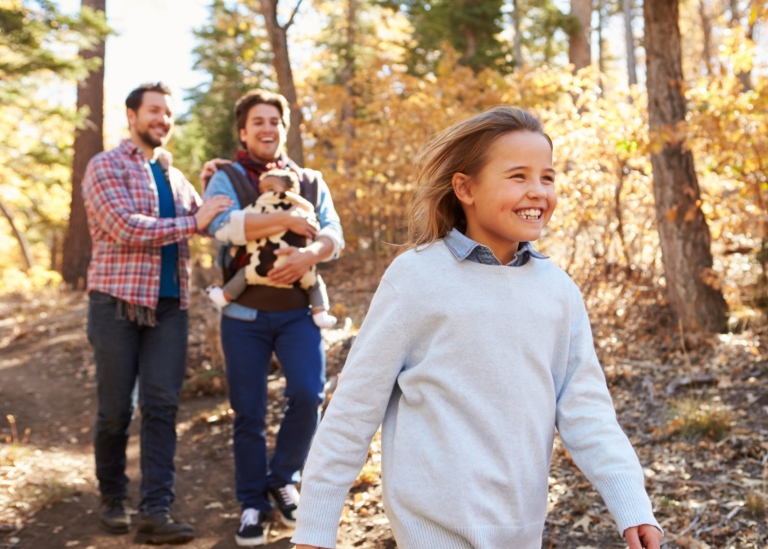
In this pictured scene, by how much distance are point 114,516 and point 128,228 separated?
5.38ft

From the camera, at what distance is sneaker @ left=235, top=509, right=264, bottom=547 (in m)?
4.10

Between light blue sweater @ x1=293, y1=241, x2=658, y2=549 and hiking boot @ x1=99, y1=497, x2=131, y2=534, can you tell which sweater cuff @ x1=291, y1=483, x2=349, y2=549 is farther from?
hiking boot @ x1=99, y1=497, x2=131, y2=534

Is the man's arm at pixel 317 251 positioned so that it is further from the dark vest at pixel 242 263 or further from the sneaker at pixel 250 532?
the sneaker at pixel 250 532

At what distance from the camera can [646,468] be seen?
4.63m

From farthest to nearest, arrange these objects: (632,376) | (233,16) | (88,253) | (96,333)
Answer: (233,16), (88,253), (632,376), (96,333)

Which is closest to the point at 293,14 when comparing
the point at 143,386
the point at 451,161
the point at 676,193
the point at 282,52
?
the point at 282,52

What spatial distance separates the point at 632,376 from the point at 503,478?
461 centimetres

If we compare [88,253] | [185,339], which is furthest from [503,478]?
[88,253]

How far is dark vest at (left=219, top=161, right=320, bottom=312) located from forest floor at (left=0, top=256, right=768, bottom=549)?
1.26 metres

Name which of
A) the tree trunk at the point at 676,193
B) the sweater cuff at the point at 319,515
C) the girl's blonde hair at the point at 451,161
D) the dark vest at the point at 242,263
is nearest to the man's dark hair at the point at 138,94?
the dark vest at the point at 242,263

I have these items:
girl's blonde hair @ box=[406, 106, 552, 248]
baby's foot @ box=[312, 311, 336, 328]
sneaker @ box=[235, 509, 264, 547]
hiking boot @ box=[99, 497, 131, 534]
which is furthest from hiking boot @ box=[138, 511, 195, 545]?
girl's blonde hair @ box=[406, 106, 552, 248]

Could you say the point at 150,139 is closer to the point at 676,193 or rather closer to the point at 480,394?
the point at 480,394

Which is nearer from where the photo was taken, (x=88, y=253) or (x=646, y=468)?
(x=646, y=468)

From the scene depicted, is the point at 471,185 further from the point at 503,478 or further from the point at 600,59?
the point at 600,59
